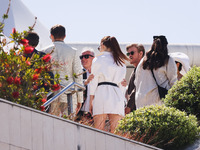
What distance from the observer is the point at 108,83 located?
27.7 ft

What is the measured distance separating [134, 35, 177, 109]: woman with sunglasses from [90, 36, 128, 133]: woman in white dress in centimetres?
35

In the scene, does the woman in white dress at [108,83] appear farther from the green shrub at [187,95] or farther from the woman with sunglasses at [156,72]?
the green shrub at [187,95]

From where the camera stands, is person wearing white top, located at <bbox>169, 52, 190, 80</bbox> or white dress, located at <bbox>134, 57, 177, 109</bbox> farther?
person wearing white top, located at <bbox>169, 52, 190, 80</bbox>

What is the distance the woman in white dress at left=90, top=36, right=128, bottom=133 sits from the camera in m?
8.35

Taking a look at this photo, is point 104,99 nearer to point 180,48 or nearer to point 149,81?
point 149,81

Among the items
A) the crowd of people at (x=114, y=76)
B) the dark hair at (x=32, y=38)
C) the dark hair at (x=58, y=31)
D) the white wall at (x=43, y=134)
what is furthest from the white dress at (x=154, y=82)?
the white wall at (x=43, y=134)

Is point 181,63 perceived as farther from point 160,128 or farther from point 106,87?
point 160,128

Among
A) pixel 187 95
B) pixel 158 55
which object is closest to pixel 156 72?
pixel 158 55

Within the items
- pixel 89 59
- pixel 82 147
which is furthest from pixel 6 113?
pixel 89 59

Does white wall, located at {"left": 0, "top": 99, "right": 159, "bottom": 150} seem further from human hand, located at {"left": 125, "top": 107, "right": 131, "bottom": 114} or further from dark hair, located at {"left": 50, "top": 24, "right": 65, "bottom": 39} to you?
dark hair, located at {"left": 50, "top": 24, "right": 65, "bottom": 39}

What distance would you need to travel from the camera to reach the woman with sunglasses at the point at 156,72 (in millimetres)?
8516

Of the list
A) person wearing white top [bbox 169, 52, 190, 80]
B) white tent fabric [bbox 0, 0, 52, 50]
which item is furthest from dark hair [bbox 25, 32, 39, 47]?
white tent fabric [bbox 0, 0, 52, 50]

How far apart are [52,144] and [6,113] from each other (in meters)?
0.62

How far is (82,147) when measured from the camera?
19.3ft
